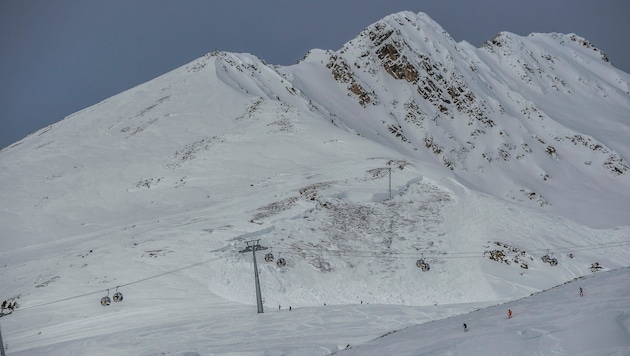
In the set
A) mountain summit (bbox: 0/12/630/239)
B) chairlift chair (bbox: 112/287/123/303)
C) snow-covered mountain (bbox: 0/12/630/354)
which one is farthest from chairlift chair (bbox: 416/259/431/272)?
mountain summit (bbox: 0/12/630/239)

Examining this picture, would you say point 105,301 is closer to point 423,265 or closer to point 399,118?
point 423,265

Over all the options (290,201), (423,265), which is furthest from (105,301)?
(423,265)

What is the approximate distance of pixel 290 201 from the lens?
4562cm

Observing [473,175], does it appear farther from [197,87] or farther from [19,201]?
[19,201]

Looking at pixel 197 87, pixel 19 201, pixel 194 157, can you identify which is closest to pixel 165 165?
pixel 194 157

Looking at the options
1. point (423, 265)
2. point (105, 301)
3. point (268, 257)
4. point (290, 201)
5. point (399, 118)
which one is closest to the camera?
point (105, 301)

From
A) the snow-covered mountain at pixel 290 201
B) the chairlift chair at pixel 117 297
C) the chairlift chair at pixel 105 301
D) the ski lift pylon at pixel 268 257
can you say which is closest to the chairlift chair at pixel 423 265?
the snow-covered mountain at pixel 290 201

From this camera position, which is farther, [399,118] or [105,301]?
[399,118]

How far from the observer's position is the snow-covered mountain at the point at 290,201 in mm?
32569

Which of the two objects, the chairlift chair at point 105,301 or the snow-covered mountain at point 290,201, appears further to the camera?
the snow-covered mountain at point 290,201

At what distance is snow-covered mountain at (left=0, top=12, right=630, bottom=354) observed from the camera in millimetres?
32569

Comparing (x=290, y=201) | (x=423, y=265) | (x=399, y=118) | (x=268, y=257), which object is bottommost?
(x=423, y=265)

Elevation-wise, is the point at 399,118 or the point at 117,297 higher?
the point at 399,118

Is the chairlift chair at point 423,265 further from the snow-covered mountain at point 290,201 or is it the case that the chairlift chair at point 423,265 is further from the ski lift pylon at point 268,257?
the ski lift pylon at point 268,257
